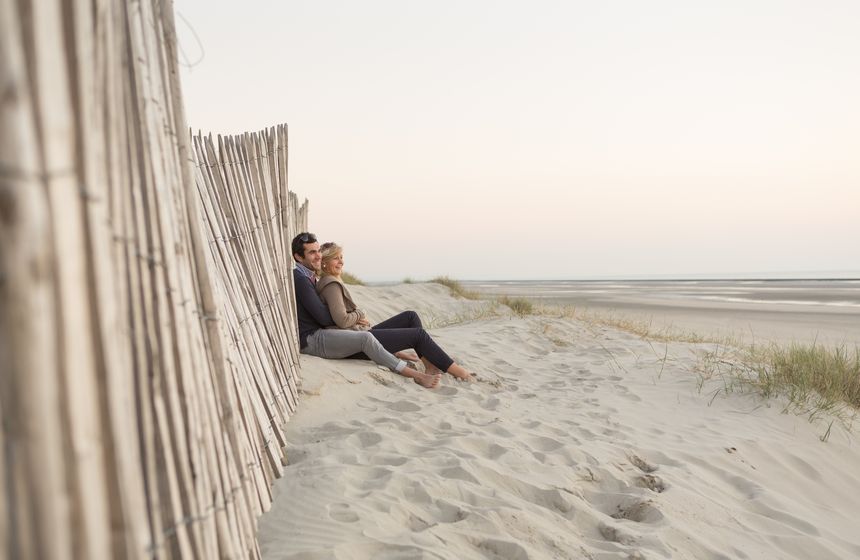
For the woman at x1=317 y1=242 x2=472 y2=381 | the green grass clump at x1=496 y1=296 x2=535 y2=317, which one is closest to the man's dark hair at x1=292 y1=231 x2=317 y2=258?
the woman at x1=317 y1=242 x2=472 y2=381

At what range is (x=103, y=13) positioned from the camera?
122 centimetres

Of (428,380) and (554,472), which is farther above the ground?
(428,380)

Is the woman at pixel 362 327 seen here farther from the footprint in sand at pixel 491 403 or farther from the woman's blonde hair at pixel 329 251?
the footprint in sand at pixel 491 403

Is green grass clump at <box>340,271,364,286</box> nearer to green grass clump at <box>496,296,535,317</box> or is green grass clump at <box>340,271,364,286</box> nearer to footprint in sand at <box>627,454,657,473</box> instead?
green grass clump at <box>496,296,535,317</box>

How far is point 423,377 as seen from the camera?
15.9 ft

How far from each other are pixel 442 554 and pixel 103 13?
70.4 inches

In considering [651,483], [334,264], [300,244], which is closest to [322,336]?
[334,264]

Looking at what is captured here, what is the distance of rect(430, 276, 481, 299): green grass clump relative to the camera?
13038 mm

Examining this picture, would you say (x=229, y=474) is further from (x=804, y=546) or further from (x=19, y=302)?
(x=804, y=546)

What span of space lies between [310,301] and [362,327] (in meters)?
0.57

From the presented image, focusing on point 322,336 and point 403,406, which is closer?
point 403,406

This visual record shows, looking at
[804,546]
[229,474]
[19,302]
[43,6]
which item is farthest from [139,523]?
[804,546]

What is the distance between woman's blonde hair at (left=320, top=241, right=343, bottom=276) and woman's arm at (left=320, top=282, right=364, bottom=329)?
0.51 ft

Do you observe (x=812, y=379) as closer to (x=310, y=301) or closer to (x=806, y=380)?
(x=806, y=380)
